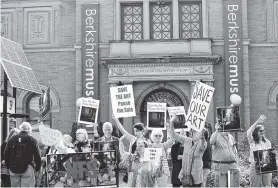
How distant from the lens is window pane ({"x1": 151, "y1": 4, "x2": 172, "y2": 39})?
2414 cm

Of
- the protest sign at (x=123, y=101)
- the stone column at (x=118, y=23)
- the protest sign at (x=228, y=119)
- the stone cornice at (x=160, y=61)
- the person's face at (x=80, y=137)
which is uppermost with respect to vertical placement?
the stone column at (x=118, y=23)

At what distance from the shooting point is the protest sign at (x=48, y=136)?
38.2 ft

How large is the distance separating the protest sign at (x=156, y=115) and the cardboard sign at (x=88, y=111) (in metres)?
1.28

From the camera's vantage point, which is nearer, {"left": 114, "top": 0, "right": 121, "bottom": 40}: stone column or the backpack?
the backpack

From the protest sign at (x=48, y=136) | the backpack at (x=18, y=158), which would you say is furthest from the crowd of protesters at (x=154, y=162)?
the protest sign at (x=48, y=136)

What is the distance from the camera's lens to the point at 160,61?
75.9ft

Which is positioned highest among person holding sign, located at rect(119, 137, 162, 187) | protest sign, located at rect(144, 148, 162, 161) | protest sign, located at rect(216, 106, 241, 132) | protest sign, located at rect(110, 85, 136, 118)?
protest sign, located at rect(110, 85, 136, 118)

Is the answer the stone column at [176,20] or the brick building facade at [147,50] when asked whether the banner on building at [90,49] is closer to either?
the brick building facade at [147,50]

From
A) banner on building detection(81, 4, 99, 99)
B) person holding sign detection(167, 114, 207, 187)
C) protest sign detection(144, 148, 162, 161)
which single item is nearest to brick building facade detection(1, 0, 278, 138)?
banner on building detection(81, 4, 99, 99)

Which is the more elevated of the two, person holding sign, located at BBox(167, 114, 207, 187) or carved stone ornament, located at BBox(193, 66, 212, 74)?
carved stone ornament, located at BBox(193, 66, 212, 74)

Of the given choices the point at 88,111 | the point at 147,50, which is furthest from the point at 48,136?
the point at 147,50

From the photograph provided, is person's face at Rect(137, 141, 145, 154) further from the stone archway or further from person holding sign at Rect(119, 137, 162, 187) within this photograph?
the stone archway

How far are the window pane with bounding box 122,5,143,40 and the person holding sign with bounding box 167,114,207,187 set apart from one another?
14.0 metres

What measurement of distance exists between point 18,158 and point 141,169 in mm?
2357
